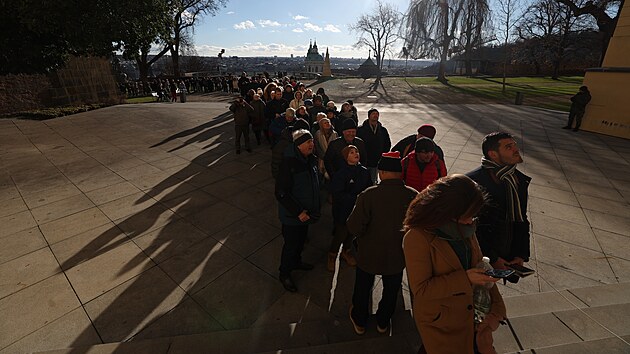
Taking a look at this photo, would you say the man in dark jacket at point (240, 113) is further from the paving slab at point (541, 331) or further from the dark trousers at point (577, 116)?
the dark trousers at point (577, 116)

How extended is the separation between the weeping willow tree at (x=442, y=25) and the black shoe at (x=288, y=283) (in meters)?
38.7

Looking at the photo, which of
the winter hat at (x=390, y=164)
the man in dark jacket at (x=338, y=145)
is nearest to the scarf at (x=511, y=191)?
the winter hat at (x=390, y=164)

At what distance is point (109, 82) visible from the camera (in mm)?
17547

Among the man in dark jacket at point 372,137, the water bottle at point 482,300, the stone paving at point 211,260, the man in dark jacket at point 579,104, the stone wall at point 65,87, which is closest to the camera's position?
the water bottle at point 482,300

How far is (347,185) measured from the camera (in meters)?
3.60

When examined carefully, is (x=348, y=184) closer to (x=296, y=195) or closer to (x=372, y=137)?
(x=296, y=195)

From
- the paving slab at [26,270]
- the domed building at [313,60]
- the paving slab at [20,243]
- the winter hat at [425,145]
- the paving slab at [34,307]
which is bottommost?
the paving slab at [34,307]

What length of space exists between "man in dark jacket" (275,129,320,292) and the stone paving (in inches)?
17.5

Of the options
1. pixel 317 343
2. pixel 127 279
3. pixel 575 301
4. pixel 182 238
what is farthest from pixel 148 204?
pixel 575 301

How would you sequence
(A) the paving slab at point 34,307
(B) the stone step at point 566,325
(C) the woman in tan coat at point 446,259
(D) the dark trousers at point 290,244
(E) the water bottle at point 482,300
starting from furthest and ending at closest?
(D) the dark trousers at point 290,244 < (A) the paving slab at point 34,307 < (B) the stone step at point 566,325 < (E) the water bottle at point 482,300 < (C) the woman in tan coat at point 446,259

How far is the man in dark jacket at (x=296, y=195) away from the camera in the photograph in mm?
3273

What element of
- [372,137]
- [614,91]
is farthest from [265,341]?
[614,91]

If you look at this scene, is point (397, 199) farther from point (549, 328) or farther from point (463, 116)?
point (463, 116)

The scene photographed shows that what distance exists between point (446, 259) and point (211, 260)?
11.1 feet
